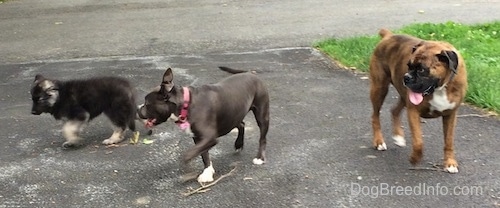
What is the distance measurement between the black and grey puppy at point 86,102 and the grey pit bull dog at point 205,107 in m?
1.33

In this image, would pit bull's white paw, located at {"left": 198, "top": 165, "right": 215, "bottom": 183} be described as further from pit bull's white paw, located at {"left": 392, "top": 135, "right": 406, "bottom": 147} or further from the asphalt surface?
pit bull's white paw, located at {"left": 392, "top": 135, "right": 406, "bottom": 147}

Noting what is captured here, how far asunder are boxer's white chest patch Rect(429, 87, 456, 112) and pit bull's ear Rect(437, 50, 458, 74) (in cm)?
22

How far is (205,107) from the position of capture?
4738 millimetres

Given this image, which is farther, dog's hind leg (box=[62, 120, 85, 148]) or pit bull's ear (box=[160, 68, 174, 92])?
dog's hind leg (box=[62, 120, 85, 148])

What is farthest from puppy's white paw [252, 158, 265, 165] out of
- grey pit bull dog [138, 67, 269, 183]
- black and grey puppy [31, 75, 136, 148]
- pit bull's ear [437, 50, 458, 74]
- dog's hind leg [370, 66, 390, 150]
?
pit bull's ear [437, 50, 458, 74]

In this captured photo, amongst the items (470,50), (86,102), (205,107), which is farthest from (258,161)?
(470,50)

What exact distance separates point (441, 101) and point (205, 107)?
1.78 metres

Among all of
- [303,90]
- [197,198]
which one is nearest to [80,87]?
[197,198]

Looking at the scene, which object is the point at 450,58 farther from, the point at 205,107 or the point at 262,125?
the point at 205,107

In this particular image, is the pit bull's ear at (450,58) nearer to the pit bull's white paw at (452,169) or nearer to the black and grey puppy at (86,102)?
the pit bull's white paw at (452,169)

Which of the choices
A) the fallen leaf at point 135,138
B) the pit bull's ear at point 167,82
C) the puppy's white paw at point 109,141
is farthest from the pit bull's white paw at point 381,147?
the puppy's white paw at point 109,141

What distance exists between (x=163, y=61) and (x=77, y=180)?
14.9ft

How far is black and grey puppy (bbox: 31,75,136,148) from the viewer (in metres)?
6.03

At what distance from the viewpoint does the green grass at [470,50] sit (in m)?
6.71
